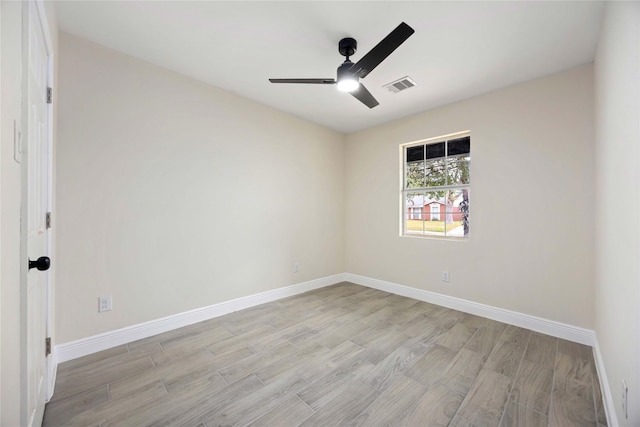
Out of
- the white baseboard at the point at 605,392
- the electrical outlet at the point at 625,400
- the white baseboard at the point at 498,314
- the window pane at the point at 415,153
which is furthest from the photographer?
the window pane at the point at 415,153

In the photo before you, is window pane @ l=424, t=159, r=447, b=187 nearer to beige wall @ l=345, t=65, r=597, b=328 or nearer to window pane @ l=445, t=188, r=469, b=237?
window pane @ l=445, t=188, r=469, b=237

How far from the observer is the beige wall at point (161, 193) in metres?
2.16

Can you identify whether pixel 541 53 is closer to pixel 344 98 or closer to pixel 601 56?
pixel 601 56

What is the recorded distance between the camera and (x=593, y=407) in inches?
64.1

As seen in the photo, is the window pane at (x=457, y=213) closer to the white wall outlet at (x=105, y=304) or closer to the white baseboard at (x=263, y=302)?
the white baseboard at (x=263, y=302)

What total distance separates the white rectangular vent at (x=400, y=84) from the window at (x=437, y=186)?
0.99m

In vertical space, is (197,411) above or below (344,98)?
below

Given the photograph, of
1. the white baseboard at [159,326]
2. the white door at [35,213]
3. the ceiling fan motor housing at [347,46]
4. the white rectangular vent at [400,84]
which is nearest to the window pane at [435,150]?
the white rectangular vent at [400,84]

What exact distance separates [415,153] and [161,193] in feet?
10.8

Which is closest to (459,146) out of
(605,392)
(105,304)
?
(605,392)

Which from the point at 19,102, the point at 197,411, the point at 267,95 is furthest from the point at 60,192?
the point at 267,95

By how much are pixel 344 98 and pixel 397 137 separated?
1125 millimetres

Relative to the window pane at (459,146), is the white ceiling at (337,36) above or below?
above

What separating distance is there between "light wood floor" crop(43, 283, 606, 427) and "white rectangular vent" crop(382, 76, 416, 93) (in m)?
2.61
